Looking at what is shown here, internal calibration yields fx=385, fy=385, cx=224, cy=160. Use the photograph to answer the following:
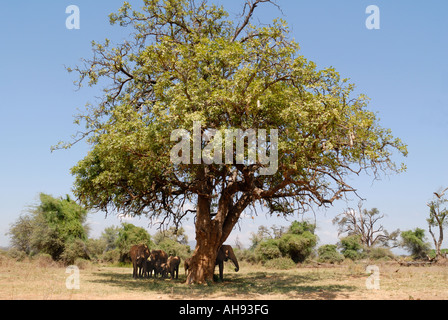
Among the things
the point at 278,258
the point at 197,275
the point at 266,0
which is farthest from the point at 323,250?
the point at 266,0

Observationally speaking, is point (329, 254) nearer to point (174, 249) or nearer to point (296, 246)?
point (296, 246)

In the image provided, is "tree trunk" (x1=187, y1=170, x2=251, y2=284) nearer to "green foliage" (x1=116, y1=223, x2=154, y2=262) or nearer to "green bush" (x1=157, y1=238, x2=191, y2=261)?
"green foliage" (x1=116, y1=223, x2=154, y2=262)

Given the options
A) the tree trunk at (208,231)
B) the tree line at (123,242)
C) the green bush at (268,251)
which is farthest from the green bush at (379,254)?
the tree trunk at (208,231)

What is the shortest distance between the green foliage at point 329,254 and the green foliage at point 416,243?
11947mm

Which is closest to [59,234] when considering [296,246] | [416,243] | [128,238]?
[128,238]

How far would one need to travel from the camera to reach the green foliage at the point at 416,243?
40062 millimetres

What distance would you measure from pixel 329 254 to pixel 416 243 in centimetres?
1370

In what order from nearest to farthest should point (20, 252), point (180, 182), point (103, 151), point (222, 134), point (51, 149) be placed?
point (222, 134)
point (103, 151)
point (180, 182)
point (51, 149)
point (20, 252)

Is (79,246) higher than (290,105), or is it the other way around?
(290,105)

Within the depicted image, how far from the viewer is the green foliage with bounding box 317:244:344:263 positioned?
3194cm

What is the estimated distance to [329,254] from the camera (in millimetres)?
32406
